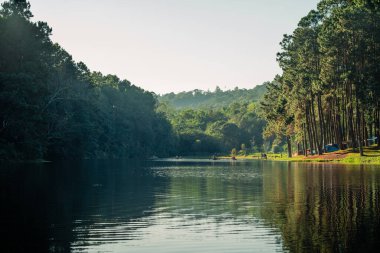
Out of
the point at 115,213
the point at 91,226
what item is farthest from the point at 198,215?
the point at 91,226

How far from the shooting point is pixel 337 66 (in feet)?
326

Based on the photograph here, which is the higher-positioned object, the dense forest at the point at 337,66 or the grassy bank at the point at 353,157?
the dense forest at the point at 337,66

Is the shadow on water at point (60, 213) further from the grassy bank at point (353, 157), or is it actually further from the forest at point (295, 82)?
the grassy bank at point (353, 157)

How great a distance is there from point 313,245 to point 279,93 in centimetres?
12945

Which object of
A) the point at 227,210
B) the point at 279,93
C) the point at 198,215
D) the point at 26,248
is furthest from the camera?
the point at 279,93

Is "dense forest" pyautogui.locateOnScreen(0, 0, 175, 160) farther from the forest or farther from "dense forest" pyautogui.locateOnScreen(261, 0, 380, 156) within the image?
"dense forest" pyautogui.locateOnScreen(261, 0, 380, 156)

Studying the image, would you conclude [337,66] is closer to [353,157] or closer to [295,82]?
[353,157]

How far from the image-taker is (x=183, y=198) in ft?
125

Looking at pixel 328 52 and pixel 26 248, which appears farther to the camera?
pixel 328 52

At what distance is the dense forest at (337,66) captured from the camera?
3590 inches

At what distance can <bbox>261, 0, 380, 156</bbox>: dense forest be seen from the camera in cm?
9119

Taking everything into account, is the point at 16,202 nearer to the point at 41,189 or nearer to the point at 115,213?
the point at 115,213

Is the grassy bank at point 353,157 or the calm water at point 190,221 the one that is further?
the grassy bank at point 353,157

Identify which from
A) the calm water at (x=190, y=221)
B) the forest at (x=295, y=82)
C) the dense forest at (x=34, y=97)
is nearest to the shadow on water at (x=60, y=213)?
the calm water at (x=190, y=221)
